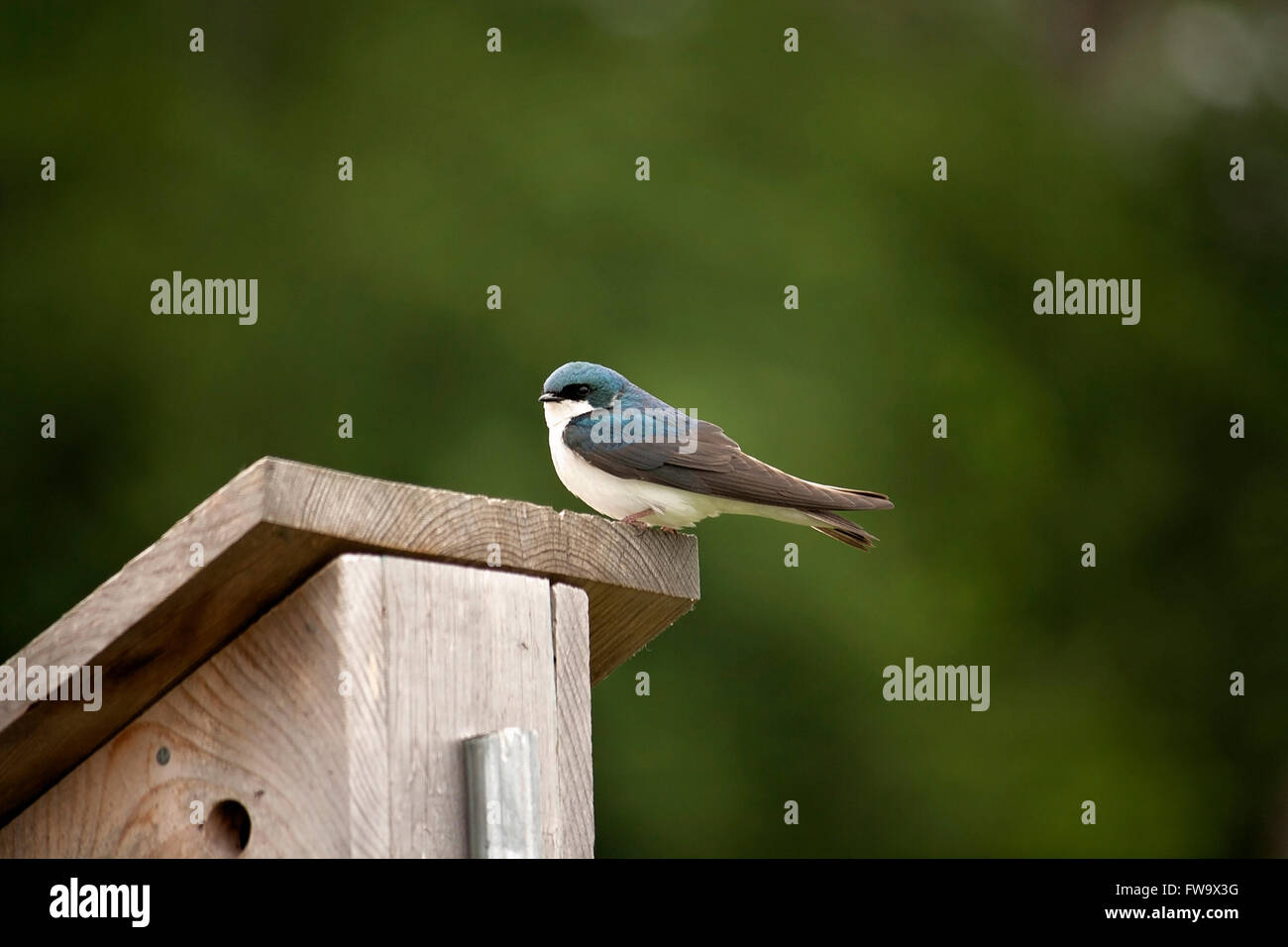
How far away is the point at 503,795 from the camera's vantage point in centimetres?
322

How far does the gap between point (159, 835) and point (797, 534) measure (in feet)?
17.9

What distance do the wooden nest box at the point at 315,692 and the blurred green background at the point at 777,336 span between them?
4.59 meters

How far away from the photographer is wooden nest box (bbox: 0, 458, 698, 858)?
318 cm

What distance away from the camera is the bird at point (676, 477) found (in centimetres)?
502

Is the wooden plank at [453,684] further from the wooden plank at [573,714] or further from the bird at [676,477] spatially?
the bird at [676,477]

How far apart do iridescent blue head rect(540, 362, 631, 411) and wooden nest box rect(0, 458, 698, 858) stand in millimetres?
1942

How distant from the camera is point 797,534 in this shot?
28.4 ft

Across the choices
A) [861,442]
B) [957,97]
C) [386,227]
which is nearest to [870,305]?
[861,442]

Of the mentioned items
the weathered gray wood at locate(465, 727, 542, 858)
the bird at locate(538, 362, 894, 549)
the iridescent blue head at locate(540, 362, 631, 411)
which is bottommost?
the weathered gray wood at locate(465, 727, 542, 858)

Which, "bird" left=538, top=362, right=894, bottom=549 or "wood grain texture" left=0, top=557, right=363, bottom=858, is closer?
"wood grain texture" left=0, top=557, right=363, bottom=858

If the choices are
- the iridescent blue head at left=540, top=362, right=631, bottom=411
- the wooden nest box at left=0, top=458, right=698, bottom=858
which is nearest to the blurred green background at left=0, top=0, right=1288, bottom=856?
the iridescent blue head at left=540, top=362, right=631, bottom=411

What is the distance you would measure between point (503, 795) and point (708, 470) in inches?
78.7

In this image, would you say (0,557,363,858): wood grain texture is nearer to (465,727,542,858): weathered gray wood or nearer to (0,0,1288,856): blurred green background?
(465,727,542,858): weathered gray wood

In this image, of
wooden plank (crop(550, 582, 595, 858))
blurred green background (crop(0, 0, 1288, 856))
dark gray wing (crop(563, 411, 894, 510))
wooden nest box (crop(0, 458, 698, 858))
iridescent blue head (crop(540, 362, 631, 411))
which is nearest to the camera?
wooden nest box (crop(0, 458, 698, 858))
